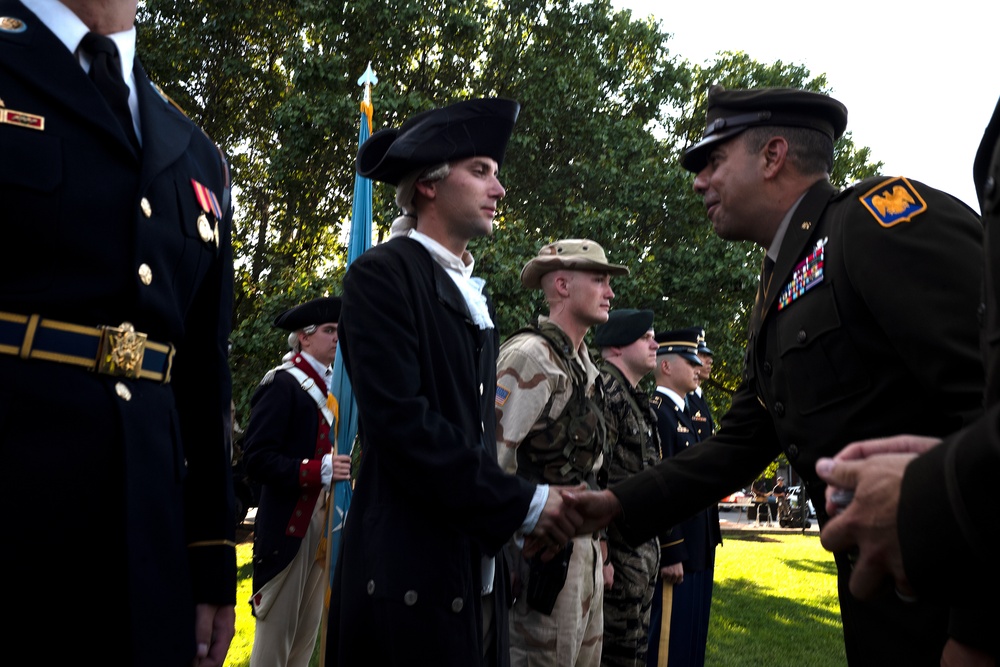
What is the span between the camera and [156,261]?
1.96 metres

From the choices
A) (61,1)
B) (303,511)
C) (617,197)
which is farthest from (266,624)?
(617,197)

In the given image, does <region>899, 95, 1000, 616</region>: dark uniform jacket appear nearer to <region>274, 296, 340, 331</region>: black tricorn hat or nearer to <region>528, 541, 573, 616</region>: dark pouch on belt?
<region>528, 541, 573, 616</region>: dark pouch on belt

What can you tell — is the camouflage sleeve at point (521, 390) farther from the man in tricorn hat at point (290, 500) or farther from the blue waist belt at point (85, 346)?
the blue waist belt at point (85, 346)

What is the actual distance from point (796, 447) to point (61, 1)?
85.6 inches

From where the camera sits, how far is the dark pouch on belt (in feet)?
13.8

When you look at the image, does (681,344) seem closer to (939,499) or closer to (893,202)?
(893,202)

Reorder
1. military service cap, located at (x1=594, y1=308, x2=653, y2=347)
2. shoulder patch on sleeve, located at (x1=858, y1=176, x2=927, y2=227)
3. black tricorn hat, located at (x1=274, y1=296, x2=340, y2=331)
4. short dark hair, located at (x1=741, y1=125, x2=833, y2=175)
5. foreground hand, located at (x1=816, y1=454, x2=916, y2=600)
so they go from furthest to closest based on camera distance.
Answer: military service cap, located at (x1=594, y1=308, x2=653, y2=347), black tricorn hat, located at (x1=274, y1=296, x2=340, y2=331), short dark hair, located at (x1=741, y1=125, x2=833, y2=175), shoulder patch on sleeve, located at (x1=858, y1=176, x2=927, y2=227), foreground hand, located at (x1=816, y1=454, x2=916, y2=600)

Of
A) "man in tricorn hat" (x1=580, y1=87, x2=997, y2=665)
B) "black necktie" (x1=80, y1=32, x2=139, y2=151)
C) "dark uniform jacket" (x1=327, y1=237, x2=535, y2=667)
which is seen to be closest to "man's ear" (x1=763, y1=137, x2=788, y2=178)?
"man in tricorn hat" (x1=580, y1=87, x2=997, y2=665)

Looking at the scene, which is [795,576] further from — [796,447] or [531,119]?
[796,447]

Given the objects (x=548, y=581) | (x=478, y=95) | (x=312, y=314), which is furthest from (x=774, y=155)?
(x=478, y=95)

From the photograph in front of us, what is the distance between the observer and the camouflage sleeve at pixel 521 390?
4.46 metres

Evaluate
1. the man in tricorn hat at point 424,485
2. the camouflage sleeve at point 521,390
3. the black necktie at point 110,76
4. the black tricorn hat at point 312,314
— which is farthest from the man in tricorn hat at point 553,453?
the black necktie at point 110,76

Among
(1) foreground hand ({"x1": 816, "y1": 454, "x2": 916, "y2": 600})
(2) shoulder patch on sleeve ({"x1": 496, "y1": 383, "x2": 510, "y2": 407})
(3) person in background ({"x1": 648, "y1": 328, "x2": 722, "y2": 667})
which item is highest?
(2) shoulder patch on sleeve ({"x1": 496, "y1": 383, "x2": 510, "y2": 407})

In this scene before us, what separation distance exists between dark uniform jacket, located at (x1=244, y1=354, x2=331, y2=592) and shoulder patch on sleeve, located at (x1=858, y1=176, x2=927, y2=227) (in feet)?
13.6
